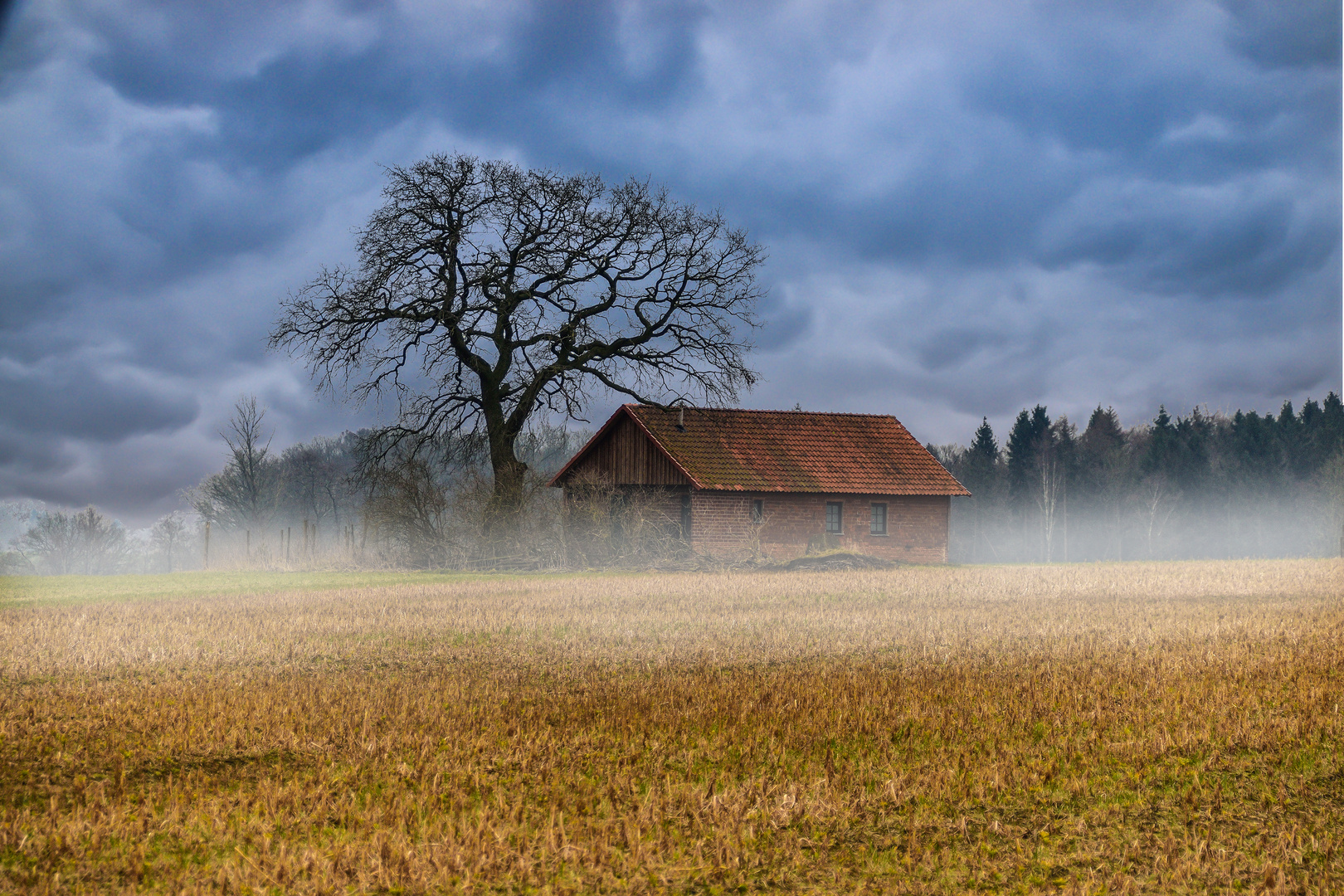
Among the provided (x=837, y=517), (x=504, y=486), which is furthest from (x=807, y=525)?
(x=504, y=486)

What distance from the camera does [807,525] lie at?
38.5 meters

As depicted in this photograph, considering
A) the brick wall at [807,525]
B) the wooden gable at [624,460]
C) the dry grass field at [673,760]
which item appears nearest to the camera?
the dry grass field at [673,760]

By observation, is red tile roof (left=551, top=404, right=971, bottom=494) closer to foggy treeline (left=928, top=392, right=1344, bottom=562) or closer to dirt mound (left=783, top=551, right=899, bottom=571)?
dirt mound (left=783, top=551, right=899, bottom=571)

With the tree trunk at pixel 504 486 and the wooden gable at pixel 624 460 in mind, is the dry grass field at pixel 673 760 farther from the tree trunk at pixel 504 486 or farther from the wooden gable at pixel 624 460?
the wooden gable at pixel 624 460

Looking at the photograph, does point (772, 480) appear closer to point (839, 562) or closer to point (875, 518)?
point (839, 562)

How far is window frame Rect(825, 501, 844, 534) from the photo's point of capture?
39156 mm

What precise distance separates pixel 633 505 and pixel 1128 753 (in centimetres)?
2664

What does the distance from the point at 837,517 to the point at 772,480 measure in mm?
3419

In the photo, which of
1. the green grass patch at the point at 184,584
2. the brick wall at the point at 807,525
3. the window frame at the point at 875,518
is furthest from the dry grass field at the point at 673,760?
the window frame at the point at 875,518

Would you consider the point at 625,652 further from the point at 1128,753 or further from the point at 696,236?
the point at 696,236

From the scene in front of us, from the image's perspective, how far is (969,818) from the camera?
20.0 ft

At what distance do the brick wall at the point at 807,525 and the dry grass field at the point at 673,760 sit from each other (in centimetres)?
2149

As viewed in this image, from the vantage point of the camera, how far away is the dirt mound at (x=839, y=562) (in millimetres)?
34094

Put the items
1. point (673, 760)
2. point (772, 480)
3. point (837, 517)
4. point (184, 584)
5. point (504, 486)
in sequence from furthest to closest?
1. point (837, 517)
2. point (772, 480)
3. point (504, 486)
4. point (184, 584)
5. point (673, 760)
